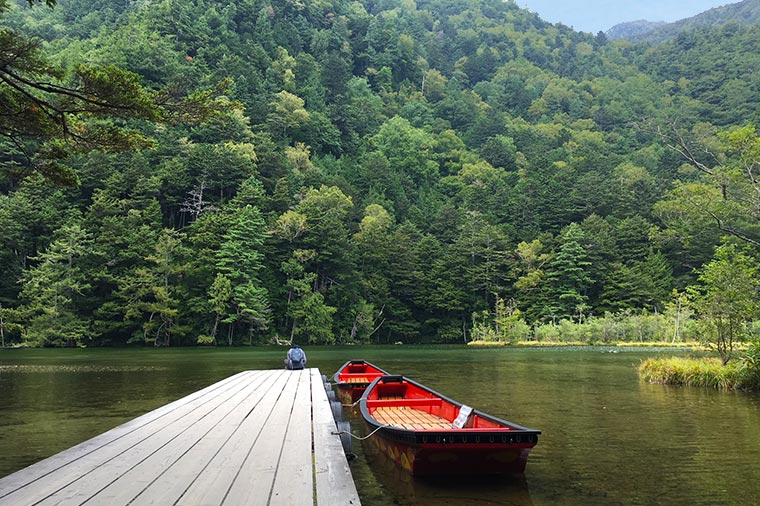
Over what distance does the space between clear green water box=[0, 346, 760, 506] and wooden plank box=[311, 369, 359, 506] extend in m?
0.89

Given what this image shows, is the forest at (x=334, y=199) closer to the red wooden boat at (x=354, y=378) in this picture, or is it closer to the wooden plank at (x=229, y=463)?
the wooden plank at (x=229, y=463)

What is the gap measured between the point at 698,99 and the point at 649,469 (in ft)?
381

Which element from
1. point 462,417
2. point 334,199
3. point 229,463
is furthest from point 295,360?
point 334,199

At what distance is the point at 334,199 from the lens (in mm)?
67312

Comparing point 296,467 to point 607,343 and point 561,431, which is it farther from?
point 607,343

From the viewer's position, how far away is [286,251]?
58.2 metres

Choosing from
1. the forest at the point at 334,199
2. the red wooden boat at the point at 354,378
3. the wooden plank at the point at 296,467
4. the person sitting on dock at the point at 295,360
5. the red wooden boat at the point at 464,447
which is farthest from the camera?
the forest at the point at 334,199

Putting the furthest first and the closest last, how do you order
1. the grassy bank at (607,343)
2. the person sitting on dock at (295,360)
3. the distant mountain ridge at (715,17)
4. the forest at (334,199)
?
1. the distant mountain ridge at (715,17)
2. the grassy bank at (607,343)
3. the forest at (334,199)
4. the person sitting on dock at (295,360)

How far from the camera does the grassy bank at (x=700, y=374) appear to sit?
15.7 m

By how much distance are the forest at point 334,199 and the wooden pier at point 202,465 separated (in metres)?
4.48

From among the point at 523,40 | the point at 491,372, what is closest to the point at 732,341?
the point at 491,372

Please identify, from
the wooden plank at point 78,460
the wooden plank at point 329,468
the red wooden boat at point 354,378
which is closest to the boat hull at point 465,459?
the wooden plank at point 329,468

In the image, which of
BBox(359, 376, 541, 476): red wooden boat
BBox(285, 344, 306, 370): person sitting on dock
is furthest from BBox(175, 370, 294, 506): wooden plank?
BBox(285, 344, 306, 370): person sitting on dock

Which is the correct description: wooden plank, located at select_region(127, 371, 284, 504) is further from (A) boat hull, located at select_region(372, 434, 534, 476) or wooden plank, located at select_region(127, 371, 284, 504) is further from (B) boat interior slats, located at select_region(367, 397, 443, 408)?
(B) boat interior slats, located at select_region(367, 397, 443, 408)
